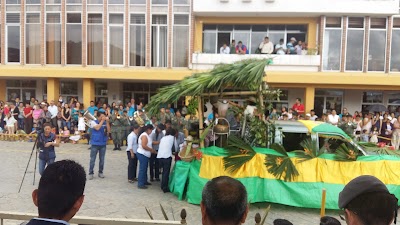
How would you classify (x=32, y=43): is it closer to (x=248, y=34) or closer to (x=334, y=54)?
(x=248, y=34)

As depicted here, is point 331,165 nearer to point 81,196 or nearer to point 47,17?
point 81,196

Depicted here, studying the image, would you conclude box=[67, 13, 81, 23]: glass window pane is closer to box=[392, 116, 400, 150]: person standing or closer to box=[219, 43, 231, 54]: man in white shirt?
box=[219, 43, 231, 54]: man in white shirt

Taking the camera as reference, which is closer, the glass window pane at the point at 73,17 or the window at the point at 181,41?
the window at the point at 181,41

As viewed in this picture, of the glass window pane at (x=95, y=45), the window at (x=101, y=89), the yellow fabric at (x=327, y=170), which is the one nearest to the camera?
the yellow fabric at (x=327, y=170)

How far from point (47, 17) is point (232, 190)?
21.4 m

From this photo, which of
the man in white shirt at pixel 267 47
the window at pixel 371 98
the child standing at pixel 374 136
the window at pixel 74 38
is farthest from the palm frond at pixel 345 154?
the window at pixel 74 38

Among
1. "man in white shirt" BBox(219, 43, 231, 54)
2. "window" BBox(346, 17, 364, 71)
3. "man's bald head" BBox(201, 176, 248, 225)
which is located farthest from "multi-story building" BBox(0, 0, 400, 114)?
"man's bald head" BBox(201, 176, 248, 225)

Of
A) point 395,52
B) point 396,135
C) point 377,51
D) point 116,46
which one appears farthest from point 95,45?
point 395,52

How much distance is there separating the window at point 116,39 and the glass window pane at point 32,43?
13.9 ft

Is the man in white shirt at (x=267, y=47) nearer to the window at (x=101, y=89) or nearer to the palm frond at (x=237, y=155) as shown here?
the window at (x=101, y=89)

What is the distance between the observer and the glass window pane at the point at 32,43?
2116cm

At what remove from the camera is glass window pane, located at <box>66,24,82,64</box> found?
20828 mm

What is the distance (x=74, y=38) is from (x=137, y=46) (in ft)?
11.9

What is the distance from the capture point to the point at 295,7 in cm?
1923
